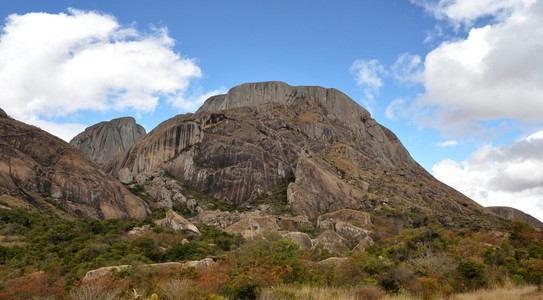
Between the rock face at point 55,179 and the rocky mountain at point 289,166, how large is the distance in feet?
54.5

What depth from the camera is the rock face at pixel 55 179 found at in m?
66.6

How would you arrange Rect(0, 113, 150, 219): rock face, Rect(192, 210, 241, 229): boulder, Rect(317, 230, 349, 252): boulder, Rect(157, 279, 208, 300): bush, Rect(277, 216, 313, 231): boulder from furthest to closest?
Rect(277, 216, 313, 231): boulder, Rect(192, 210, 241, 229): boulder, Rect(0, 113, 150, 219): rock face, Rect(317, 230, 349, 252): boulder, Rect(157, 279, 208, 300): bush

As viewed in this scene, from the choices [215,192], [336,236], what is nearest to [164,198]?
[215,192]

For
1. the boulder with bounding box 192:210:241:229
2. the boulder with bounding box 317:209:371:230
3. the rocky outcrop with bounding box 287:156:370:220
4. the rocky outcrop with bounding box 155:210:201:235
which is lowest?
the rocky outcrop with bounding box 155:210:201:235

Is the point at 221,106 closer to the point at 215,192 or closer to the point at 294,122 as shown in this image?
the point at 294,122

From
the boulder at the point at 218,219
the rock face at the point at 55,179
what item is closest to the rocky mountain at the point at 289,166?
the boulder at the point at 218,219

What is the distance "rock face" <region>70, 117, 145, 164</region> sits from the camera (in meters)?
172

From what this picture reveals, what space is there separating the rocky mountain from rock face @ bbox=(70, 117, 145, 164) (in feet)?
112

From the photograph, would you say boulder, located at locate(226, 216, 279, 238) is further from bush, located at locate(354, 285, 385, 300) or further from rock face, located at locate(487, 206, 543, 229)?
rock face, located at locate(487, 206, 543, 229)

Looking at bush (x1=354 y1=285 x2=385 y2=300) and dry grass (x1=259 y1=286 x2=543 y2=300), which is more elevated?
dry grass (x1=259 y1=286 x2=543 y2=300)

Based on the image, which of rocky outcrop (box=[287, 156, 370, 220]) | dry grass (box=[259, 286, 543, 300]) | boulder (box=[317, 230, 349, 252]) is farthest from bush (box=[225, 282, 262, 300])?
rocky outcrop (box=[287, 156, 370, 220])

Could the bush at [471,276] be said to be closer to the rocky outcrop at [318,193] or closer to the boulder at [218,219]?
the boulder at [218,219]

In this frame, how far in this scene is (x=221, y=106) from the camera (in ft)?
540

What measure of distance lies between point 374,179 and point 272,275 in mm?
102118
